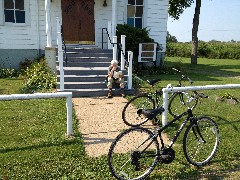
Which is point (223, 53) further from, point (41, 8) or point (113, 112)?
point (113, 112)

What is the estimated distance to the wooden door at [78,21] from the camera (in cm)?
1304

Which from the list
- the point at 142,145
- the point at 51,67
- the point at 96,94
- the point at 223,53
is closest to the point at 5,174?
the point at 142,145

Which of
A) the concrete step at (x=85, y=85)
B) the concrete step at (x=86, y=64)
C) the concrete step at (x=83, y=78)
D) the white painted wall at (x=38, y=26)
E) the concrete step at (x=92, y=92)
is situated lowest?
the concrete step at (x=92, y=92)

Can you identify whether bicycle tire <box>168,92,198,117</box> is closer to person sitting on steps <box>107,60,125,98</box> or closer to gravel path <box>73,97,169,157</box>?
gravel path <box>73,97,169,157</box>

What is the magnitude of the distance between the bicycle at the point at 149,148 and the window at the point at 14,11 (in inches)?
417

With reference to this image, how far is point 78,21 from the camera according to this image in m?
13.2

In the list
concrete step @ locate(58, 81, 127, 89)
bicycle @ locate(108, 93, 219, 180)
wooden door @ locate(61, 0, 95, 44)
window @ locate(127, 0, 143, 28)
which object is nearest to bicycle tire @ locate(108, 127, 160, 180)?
bicycle @ locate(108, 93, 219, 180)

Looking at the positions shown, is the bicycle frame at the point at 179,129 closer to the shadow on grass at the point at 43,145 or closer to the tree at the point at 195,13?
the shadow on grass at the point at 43,145

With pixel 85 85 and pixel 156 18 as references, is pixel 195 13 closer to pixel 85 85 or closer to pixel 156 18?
pixel 156 18

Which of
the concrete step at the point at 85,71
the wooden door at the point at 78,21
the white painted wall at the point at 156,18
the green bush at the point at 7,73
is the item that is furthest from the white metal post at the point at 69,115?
the white painted wall at the point at 156,18

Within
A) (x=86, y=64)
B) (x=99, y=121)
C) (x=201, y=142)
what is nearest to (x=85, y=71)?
(x=86, y=64)

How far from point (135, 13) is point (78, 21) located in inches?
126

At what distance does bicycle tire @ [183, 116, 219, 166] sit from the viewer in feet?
14.6

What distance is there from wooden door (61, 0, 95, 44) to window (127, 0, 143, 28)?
210 centimetres
